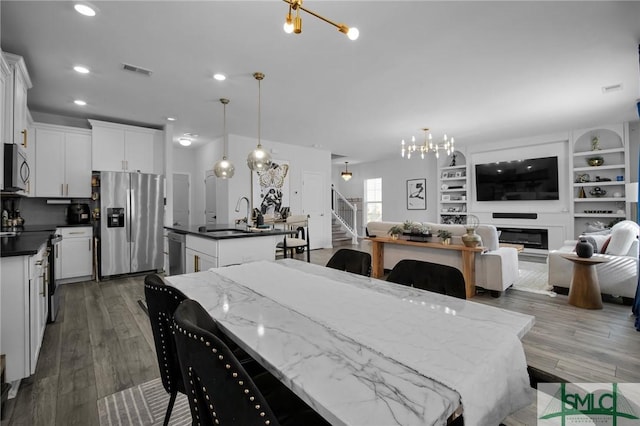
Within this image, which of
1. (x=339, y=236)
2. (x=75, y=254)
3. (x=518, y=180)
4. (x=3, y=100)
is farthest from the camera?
(x=339, y=236)

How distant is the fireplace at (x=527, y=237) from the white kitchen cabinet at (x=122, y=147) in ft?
25.9

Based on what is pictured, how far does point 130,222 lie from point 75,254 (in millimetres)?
883

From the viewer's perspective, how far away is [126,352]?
248 cm

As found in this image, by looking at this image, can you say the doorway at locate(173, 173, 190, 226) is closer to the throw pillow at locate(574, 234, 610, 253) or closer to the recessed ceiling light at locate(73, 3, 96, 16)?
the recessed ceiling light at locate(73, 3, 96, 16)

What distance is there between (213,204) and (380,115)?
4220 mm

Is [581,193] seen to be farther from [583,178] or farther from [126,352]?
[126,352]

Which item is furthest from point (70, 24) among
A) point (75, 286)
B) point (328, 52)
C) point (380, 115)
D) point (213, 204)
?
point (213, 204)

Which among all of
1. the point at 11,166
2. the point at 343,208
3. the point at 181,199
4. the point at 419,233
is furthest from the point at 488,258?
the point at 343,208

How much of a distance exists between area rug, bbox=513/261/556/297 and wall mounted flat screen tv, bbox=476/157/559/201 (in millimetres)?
1888

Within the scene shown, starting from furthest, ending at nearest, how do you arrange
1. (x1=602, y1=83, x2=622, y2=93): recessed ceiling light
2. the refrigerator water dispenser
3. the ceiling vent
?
the refrigerator water dispenser < (x1=602, y1=83, x2=622, y2=93): recessed ceiling light < the ceiling vent

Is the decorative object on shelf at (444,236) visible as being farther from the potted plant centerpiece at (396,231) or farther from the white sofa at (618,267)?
the white sofa at (618,267)

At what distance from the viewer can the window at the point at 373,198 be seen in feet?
34.0

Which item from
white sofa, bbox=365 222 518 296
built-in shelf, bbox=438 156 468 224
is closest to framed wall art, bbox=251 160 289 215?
white sofa, bbox=365 222 518 296

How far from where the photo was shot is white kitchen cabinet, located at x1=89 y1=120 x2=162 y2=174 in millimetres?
4918
